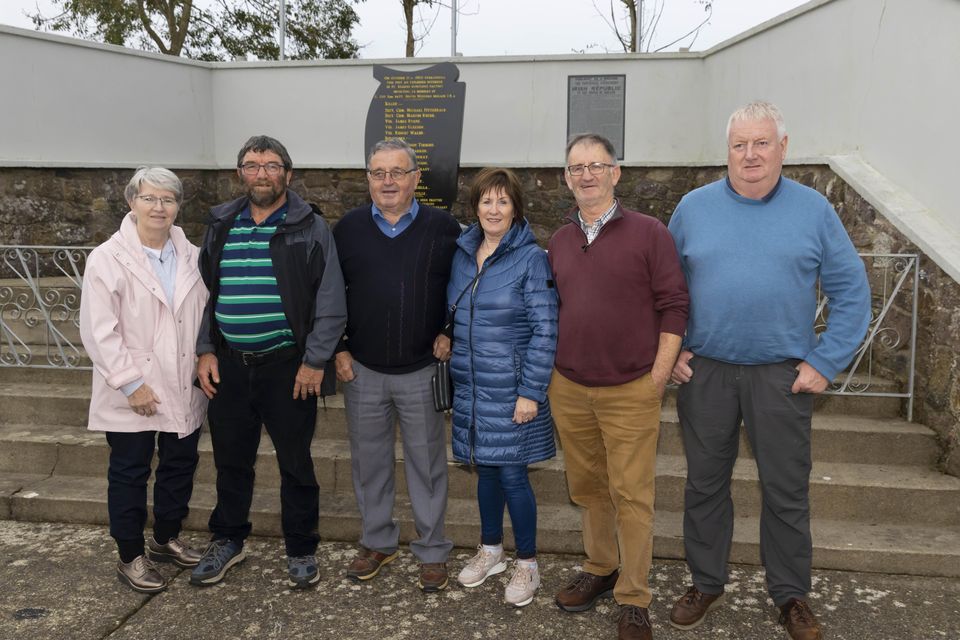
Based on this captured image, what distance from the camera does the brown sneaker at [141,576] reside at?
10.3 feet

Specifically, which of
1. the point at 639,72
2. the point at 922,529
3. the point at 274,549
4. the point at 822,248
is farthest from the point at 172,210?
the point at 639,72

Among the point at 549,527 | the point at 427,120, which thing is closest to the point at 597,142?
the point at 549,527

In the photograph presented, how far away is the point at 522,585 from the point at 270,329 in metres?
1.51

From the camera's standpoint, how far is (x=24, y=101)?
22.8 ft

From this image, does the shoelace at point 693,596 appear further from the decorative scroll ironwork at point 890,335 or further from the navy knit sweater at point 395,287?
the decorative scroll ironwork at point 890,335

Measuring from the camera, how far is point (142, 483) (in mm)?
3152

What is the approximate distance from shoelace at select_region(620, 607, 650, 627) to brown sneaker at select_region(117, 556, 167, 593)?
199 centimetres

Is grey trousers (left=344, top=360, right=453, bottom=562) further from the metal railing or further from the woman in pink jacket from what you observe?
the metal railing

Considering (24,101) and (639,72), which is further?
(639,72)

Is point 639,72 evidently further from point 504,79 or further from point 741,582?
point 741,582

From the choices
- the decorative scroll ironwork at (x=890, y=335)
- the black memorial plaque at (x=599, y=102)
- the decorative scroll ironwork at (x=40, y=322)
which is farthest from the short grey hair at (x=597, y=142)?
the black memorial plaque at (x=599, y=102)

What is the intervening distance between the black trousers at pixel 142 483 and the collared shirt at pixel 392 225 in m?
1.24

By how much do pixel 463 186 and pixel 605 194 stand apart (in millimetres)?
6041

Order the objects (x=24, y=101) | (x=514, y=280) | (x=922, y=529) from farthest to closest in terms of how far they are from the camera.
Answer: (x=24, y=101) → (x=922, y=529) → (x=514, y=280)
